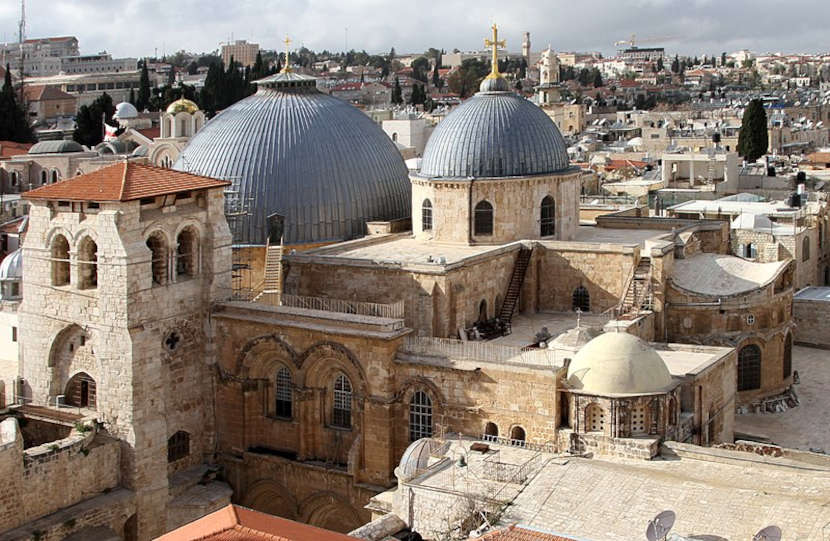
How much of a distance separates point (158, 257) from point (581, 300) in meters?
12.3

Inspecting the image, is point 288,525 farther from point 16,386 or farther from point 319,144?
point 319,144

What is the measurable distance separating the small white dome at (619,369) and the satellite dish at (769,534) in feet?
19.3

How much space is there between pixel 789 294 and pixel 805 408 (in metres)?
3.47

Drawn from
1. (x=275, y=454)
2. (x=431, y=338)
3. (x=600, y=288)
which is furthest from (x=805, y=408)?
(x=275, y=454)

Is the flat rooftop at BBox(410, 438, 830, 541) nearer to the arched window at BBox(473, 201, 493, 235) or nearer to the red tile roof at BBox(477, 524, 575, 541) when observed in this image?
the red tile roof at BBox(477, 524, 575, 541)

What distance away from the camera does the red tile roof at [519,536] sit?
69.9ft

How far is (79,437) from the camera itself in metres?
28.2

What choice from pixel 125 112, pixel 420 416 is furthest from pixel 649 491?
pixel 125 112

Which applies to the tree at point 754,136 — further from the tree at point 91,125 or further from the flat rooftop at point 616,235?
the tree at point 91,125

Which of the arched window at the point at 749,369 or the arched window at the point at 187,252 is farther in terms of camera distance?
the arched window at the point at 749,369

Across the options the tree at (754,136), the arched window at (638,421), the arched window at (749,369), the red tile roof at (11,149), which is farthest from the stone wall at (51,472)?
the tree at (754,136)

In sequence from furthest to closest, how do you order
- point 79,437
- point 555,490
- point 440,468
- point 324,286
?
point 324,286
point 79,437
point 440,468
point 555,490

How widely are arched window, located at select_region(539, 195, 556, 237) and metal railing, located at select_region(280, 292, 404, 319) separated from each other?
19.6ft

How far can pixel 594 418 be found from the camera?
27.0m
